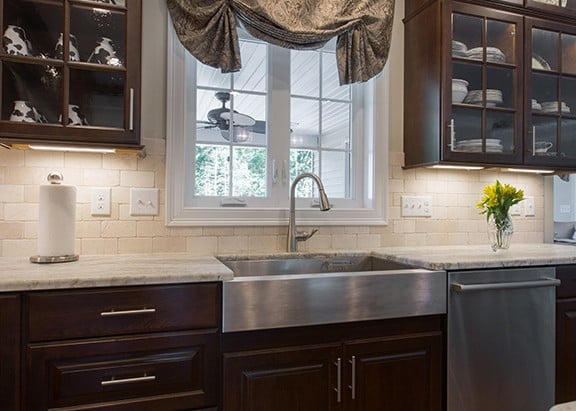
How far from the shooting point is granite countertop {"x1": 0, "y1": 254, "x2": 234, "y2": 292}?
1.20 meters

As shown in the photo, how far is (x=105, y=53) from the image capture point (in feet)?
5.25

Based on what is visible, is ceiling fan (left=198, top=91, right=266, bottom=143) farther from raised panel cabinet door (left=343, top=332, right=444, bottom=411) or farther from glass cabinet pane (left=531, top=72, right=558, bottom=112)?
glass cabinet pane (left=531, top=72, right=558, bottom=112)

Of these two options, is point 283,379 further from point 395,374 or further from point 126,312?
point 126,312

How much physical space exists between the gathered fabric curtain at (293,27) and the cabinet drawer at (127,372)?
49.6 inches

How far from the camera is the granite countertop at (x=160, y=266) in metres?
1.22

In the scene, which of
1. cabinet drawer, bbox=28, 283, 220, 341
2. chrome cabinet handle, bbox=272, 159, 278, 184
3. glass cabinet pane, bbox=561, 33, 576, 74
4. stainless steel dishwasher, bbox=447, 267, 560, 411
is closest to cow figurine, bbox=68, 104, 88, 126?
cabinet drawer, bbox=28, 283, 220, 341

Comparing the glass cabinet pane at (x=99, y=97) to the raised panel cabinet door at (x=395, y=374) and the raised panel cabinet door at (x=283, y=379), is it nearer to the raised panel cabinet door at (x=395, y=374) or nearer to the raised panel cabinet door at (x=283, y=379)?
the raised panel cabinet door at (x=283, y=379)

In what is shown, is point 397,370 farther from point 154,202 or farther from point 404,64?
point 404,64

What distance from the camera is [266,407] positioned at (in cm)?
140

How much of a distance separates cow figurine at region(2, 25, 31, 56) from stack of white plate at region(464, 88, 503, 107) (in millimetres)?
2049

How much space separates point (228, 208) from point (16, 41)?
110cm

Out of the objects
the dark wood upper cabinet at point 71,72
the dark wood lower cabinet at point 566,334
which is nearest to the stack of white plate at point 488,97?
the dark wood lower cabinet at point 566,334

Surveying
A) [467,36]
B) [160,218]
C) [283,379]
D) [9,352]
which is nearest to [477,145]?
[467,36]

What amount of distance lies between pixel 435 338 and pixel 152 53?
5.95 feet
